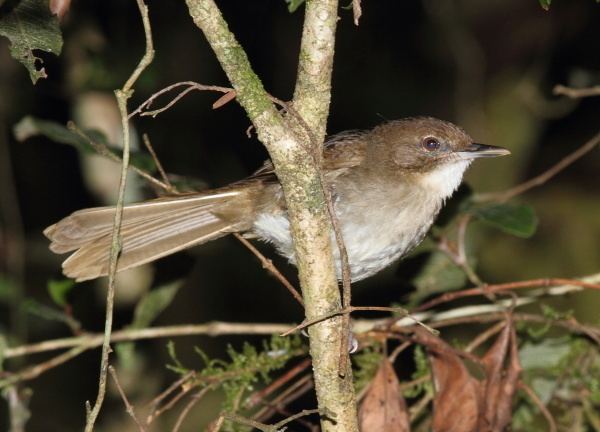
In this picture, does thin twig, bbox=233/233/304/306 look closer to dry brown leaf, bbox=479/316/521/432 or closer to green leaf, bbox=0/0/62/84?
dry brown leaf, bbox=479/316/521/432

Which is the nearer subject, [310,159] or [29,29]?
[310,159]

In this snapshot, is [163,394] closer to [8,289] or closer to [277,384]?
[277,384]

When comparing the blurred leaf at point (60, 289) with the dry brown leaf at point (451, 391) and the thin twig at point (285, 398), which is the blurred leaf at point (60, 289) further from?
the dry brown leaf at point (451, 391)

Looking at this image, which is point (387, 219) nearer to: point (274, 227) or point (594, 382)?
point (274, 227)

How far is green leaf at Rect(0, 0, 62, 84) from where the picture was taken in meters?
3.17

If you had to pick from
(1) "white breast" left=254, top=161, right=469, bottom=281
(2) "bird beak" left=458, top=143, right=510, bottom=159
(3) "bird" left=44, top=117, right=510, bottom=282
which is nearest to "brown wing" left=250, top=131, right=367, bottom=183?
(3) "bird" left=44, top=117, right=510, bottom=282

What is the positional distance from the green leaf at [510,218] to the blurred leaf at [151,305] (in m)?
1.48

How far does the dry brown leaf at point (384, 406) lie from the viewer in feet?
12.2

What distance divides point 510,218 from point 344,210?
2.44 feet

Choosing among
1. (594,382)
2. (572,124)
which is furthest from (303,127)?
(572,124)

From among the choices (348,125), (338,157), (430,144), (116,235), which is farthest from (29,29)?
(348,125)

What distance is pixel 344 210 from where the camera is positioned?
13.9 feet

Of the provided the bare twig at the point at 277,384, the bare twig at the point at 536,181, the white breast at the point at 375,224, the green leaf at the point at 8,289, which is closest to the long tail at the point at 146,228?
the white breast at the point at 375,224

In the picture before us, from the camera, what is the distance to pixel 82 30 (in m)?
5.57
